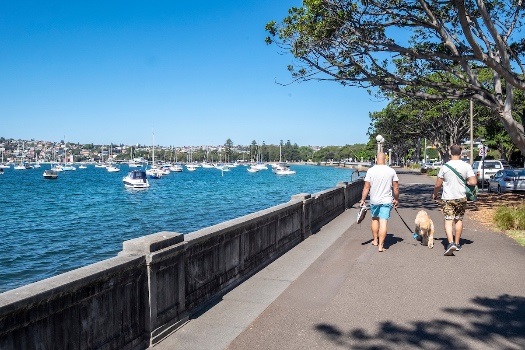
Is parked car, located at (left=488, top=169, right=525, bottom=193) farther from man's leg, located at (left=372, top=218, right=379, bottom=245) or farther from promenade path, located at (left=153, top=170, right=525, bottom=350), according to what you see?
man's leg, located at (left=372, top=218, right=379, bottom=245)

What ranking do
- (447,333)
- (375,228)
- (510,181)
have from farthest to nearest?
(510,181), (375,228), (447,333)

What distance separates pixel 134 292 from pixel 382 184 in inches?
224

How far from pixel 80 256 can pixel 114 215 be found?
1609cm

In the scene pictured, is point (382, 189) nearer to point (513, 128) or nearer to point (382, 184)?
point (382, 184)

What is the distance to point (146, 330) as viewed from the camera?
4.50 metres

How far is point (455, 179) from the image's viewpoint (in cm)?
865

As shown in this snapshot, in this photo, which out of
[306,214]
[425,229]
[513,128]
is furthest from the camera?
[513,128]

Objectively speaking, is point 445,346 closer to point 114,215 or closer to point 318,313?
point 318,313

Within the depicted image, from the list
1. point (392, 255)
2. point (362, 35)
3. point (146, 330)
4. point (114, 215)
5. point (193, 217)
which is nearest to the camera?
point (146, 330)

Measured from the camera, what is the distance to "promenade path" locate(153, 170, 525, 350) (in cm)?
470

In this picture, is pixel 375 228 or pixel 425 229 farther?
pixel 425 229

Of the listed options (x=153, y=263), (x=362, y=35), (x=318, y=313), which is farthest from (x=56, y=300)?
(x=362, y=35)

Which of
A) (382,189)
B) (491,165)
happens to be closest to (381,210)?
(382,189)

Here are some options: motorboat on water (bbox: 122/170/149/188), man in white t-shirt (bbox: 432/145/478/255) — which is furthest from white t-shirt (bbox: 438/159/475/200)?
motorboat on water (bbox: 122/170/149/188)
